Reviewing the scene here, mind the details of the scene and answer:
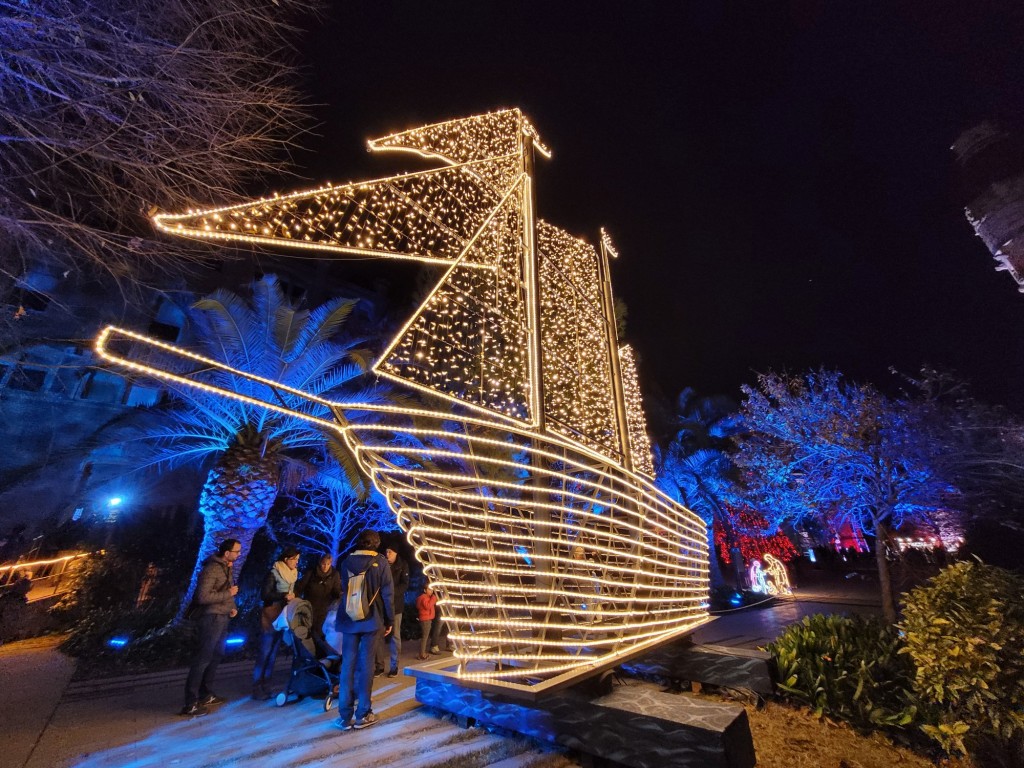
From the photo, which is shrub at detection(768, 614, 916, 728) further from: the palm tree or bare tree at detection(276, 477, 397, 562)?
bare tree at detection(276, 477, 397, 562)

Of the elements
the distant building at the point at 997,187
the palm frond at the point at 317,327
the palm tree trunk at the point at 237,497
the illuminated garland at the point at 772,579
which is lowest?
the illuminated garland at the point at 772,579

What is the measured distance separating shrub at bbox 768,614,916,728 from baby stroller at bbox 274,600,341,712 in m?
5.30

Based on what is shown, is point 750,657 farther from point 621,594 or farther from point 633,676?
point 621,594

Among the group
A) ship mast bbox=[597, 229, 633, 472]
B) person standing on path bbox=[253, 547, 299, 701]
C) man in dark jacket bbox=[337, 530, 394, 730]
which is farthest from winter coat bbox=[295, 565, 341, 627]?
ship mast bbox=[597, 229, 633, 472]

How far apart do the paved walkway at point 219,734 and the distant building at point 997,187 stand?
21.7m

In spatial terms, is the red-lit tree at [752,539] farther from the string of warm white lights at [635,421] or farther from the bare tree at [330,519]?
the bare tree at [330,519]

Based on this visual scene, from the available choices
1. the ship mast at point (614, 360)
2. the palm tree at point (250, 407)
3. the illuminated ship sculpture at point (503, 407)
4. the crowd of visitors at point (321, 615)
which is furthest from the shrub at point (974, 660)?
the palm tree at point (250, 407)

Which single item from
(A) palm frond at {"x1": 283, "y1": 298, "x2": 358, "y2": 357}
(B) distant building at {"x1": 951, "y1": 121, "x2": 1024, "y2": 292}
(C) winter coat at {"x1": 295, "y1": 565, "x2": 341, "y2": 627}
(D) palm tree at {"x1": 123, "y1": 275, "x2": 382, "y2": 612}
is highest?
(B) distant building at {"x1": 951, "y1": 121, "x2": 1024, "y2": 292}

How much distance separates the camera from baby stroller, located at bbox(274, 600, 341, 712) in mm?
4910

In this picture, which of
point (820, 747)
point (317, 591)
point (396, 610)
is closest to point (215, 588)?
point (317, 591)

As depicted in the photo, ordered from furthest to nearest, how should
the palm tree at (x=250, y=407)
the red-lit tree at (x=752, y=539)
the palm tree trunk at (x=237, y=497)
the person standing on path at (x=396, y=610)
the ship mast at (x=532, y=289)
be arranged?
the red-lit tree at (x=752, y=539)
the palm tree at (x=250, y=407)
the palm tree trunk at (x=237, y=497)
the person standing on path at (x=396, y=610)
the ship mast at (x=532, y=289)

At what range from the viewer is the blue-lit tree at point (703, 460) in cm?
1946

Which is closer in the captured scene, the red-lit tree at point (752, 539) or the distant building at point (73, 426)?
the distant building at point (73, 426)

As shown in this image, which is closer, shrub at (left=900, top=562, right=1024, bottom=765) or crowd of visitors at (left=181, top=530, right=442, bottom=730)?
shrub at (left=900, top=562, right=1024, bottom=765)
